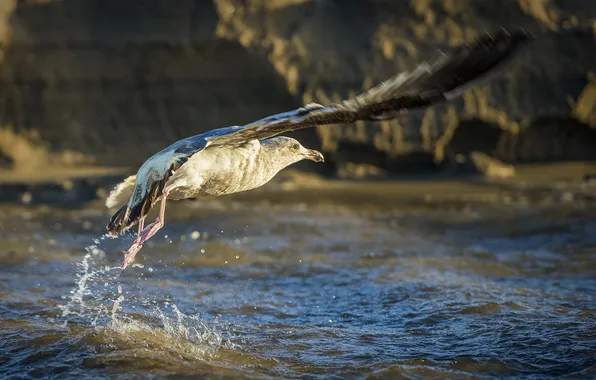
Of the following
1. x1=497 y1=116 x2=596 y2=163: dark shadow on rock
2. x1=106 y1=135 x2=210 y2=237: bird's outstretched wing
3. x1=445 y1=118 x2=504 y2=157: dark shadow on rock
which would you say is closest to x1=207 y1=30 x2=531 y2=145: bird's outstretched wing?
x1=106 y1=135 x2=210 y2=237: bird's outstretched wing

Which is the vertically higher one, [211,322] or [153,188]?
[153,188]

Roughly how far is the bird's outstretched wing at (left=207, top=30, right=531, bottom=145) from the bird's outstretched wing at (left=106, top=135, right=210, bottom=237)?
17.9 inches

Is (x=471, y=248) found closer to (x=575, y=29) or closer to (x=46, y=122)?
(x=575, y=29)

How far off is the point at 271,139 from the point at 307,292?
4.61 feet

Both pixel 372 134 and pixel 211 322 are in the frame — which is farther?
pixel 372 134

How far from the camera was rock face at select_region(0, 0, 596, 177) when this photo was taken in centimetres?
1106

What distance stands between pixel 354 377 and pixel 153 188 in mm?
1485

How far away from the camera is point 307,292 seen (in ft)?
19.7

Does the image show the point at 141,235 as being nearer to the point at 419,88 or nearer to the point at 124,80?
the point at 419,88

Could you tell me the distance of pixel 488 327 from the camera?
16.0 feet

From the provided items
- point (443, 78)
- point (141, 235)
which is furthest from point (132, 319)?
point (443, 78)

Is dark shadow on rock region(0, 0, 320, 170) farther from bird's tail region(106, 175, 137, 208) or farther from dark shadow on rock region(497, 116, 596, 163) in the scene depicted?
bird's tail region(106, 175, 137, 208)

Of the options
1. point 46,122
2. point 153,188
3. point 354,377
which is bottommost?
point 354,377

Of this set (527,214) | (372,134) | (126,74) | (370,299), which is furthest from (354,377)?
(126,74)
